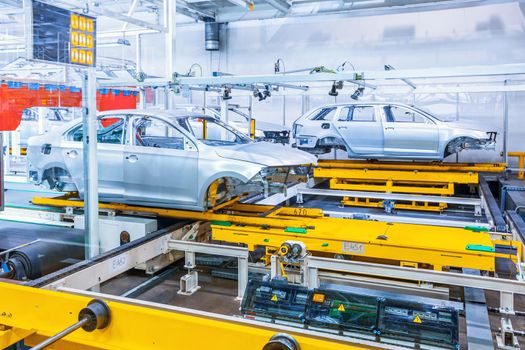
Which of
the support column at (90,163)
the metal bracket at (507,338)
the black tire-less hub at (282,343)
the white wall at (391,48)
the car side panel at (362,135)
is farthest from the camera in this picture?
the white wall at (391,48)

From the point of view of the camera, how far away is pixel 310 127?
10.1 m

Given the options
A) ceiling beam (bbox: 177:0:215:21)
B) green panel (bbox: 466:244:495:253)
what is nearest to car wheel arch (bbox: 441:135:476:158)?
green panel (bbox: 466:244:495:253)

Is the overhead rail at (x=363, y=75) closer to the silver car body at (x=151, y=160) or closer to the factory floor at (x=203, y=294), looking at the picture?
the silver car body at (x=151, y=160)

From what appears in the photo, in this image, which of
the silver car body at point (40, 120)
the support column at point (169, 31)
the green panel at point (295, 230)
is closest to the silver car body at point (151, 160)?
the support column at point (169, 31)

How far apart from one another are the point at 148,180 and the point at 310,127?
4.97 m

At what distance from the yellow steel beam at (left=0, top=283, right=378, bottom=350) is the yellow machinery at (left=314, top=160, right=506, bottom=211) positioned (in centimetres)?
733

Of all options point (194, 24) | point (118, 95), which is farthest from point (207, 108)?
point (194, 24)

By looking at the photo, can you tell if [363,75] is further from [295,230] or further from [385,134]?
[385,134]

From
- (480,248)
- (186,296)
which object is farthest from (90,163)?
(480,248)

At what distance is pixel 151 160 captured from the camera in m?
5.73

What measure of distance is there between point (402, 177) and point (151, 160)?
5.13m

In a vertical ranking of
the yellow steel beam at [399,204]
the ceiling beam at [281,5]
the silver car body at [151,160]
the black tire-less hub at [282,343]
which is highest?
the ceiling beam at [281,5]

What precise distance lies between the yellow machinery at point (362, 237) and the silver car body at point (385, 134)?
4.14 m

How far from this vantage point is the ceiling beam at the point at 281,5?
12344mm
